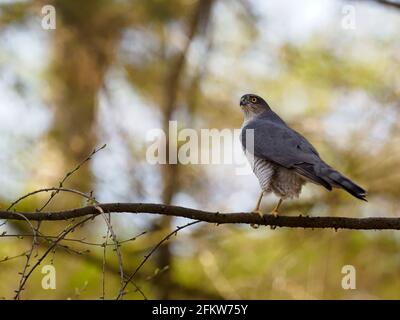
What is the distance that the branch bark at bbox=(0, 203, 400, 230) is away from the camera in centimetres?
402

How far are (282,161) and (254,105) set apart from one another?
1.51 metres

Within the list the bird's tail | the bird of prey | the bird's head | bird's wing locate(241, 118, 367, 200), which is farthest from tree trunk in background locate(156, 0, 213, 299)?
the bird's tail

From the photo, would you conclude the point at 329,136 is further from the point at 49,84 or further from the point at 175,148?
the point at 49,84

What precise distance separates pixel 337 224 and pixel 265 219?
45 centimetres

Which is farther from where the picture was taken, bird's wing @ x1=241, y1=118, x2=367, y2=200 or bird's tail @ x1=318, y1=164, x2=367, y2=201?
bird's wing @ x1=241, y1=118, x2=367, y2=200

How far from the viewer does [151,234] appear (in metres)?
9.06

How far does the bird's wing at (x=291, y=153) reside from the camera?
4.76 m

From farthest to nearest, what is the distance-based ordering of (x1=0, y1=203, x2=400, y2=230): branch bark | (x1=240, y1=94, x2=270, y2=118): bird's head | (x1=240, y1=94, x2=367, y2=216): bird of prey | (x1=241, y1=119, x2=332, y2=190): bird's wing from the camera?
(x1=240, y1=94, x2=270, y2=118): bird's head, (x1=241, y1=119, x2=332, y2=190): bird's wing, (x1=240, y1=94, x2=367, y2=216): bird of prey, (x1=0, y1=203, x2=400, y2=230): branch bark

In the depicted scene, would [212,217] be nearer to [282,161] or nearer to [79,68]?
[282,161]

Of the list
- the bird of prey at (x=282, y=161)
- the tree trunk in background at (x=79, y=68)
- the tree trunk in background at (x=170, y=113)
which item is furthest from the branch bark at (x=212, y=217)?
the tree trunk in background at (x=79, y=68)

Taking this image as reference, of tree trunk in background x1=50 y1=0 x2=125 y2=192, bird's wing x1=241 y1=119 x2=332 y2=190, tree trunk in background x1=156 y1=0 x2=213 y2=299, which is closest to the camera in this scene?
bird's wing x1=241 y1=119 x2=332 y2=190

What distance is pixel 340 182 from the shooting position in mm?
4539

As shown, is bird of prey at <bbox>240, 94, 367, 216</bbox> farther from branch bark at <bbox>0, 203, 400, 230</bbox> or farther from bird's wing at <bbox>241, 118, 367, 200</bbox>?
branch bark at <bbox>0, 203, 400, 230</bbox>
